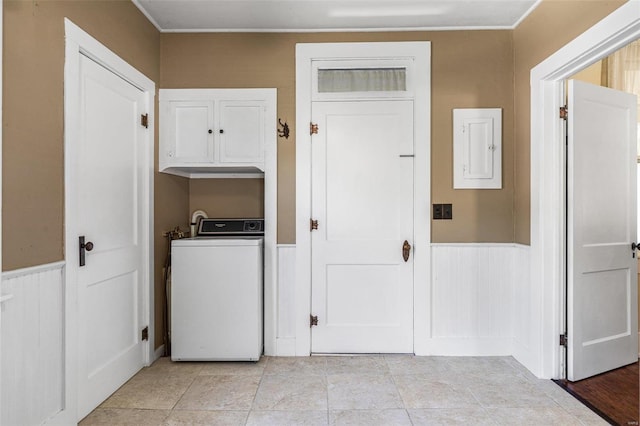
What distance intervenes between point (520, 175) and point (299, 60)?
187 cm

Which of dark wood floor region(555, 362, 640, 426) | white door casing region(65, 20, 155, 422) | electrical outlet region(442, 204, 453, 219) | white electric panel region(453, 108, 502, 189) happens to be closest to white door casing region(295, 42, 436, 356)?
electrical outlet region(442, 204, 453, 219)

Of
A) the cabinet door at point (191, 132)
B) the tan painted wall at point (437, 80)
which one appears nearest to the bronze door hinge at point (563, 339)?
the tan painted wall at point (437, 80)

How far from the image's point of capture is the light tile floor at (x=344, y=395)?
6.61 feet

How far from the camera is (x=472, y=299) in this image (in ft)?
9.39

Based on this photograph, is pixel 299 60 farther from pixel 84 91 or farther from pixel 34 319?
pixel 34 319

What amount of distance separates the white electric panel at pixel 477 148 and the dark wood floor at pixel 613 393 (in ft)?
4.66

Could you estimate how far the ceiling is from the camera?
253cm

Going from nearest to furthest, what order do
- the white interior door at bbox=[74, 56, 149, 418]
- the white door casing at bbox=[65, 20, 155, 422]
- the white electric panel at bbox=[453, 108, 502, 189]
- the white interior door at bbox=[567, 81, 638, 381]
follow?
the white door casing at bbox=[65, 20, 155, 422]
the white interior door at bbox=[74, 56, 149, 418]
the white interior door at bbox=[567, 81, 638, 381]
the white electric panel at bbox=[453, 108, 502, 189]

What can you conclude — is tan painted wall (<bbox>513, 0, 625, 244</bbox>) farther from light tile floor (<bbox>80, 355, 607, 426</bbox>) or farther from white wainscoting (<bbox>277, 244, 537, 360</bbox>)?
light tile floor (<bbox>80, 355, 607, 426</bbox>)

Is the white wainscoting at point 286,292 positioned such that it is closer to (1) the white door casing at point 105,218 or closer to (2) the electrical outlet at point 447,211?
(1) the white door casing at point 105,218

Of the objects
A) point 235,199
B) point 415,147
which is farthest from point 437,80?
point 235,199

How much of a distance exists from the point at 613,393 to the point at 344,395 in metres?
1.64

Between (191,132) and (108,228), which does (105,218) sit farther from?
(191,132)

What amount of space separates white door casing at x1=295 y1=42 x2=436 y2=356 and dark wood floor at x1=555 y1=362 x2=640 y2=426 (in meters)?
0.96
